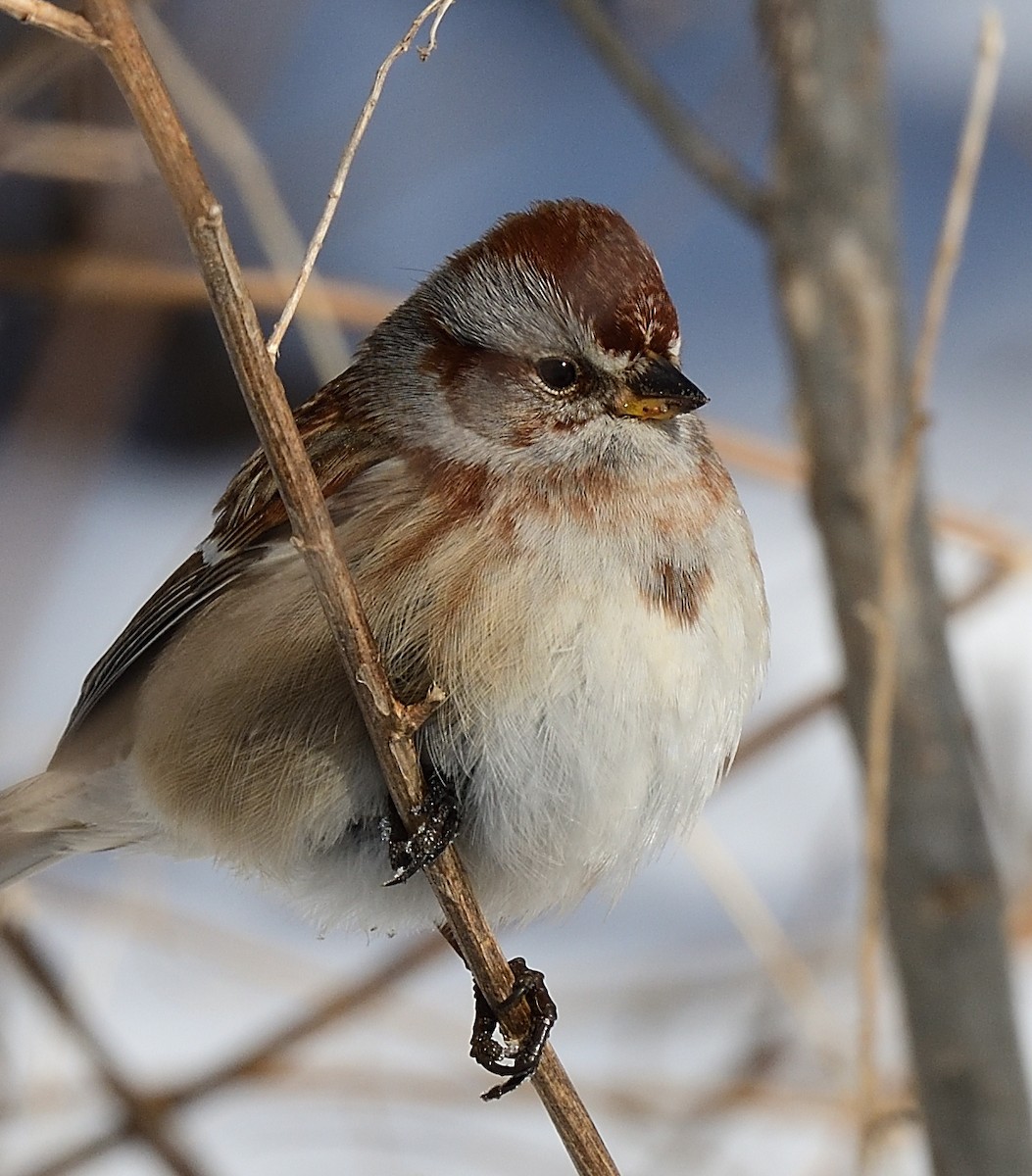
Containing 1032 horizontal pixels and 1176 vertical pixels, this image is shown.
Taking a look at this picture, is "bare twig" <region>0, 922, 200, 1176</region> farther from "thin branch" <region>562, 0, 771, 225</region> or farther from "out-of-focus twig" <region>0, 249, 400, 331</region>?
"thin branch" <region>562, 0, 771, 225</region>

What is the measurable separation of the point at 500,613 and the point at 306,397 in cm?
283

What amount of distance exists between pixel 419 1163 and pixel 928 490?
2.09 m

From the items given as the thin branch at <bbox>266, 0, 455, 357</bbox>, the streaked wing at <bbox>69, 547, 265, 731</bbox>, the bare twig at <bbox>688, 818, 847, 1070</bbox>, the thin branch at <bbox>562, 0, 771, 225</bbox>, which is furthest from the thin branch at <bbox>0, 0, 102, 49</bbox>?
the bare twig at <bbox>688, 818, 847, 1070</bbox>

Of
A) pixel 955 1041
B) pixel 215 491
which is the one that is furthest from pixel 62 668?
pixel 955 1041

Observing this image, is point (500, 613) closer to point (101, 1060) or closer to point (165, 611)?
point (165, 611)

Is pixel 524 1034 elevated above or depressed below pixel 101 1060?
below

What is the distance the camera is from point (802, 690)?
15.5ft

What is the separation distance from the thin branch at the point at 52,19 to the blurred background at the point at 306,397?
122cm

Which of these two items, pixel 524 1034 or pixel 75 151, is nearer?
pixel 524 1034

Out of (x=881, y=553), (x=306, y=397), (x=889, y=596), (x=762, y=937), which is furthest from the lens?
(x=306, y=397)

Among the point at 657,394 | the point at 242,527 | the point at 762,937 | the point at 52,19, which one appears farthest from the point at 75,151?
the point at 762,937

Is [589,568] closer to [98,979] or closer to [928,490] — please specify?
[928,490]

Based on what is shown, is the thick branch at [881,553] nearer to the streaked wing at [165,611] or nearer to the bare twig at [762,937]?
the bare twig at [762,937]

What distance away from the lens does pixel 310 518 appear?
1.48m
